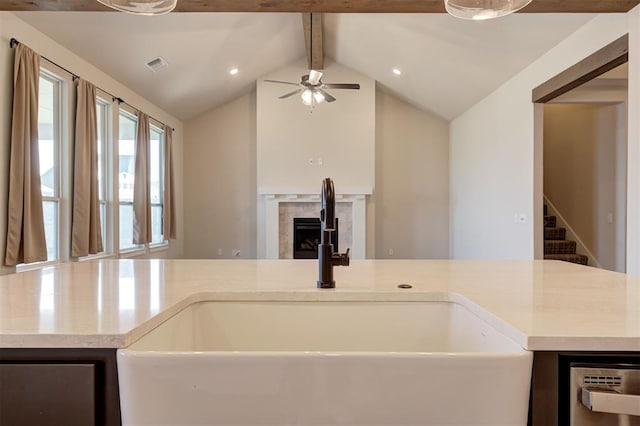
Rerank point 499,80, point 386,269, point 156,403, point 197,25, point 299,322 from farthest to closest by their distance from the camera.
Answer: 1. point 499,80
2. point 197,25
3. point 386,269
4. point 299,322
5. point 156,403

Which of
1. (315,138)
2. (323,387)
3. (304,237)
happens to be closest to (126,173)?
(304,237)

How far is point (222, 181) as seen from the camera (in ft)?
24.1

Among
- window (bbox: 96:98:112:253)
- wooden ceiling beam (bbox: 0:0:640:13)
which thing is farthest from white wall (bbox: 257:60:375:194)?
wooden ceiling beam (bbox: 0:0:640:13)

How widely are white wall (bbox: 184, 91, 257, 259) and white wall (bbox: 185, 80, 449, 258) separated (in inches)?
0.7

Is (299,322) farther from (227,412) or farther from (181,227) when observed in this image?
(181,227)

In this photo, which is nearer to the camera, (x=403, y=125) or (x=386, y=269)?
(x=386, y=269)

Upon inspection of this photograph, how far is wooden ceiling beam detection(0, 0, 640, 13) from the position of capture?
301 cm

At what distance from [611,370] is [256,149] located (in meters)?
6.86

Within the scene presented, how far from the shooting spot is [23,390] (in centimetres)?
72

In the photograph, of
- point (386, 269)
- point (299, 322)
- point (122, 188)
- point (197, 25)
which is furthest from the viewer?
point (122, 188)

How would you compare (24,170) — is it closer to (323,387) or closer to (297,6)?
(297,6)

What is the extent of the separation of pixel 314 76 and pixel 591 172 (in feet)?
12.8

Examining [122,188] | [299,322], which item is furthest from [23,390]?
[122,188]

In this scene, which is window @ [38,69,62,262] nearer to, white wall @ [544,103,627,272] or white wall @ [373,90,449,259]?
white wall @ [373,90,449,259]
